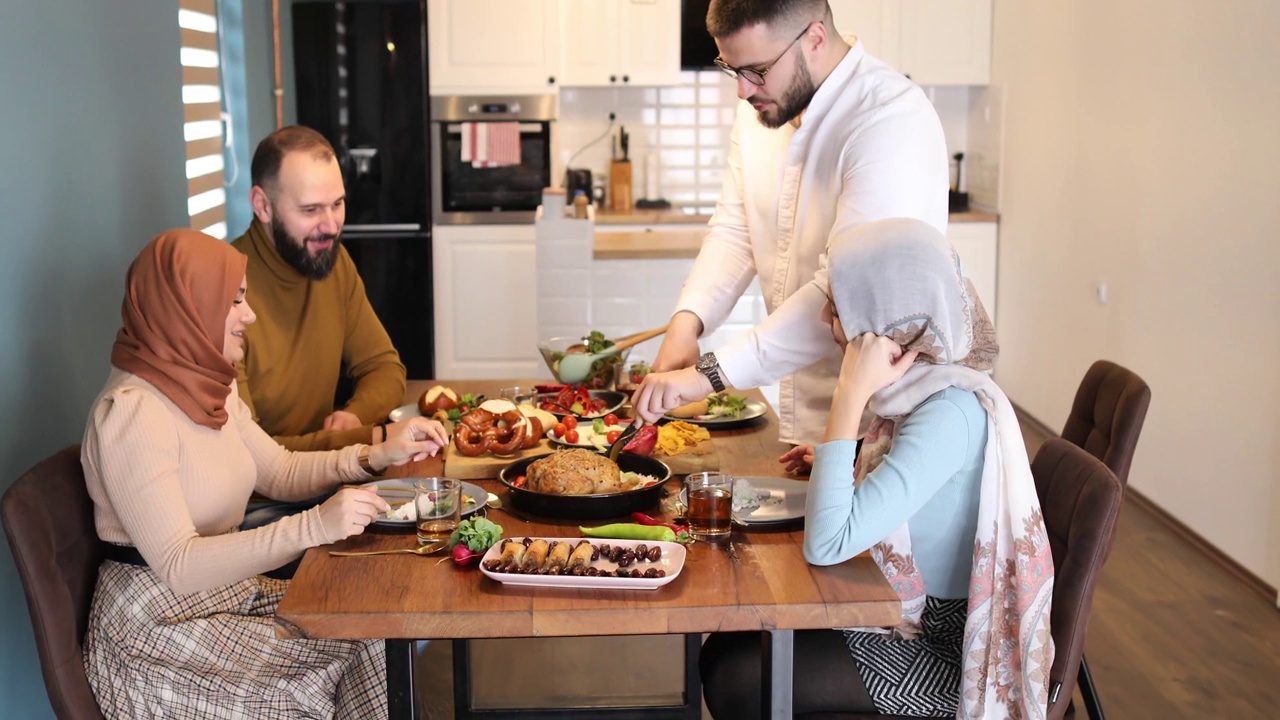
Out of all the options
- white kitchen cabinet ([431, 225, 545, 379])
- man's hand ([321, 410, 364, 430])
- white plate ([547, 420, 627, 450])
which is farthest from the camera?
white kitchen cabinet ([431, 225, 545, 379])

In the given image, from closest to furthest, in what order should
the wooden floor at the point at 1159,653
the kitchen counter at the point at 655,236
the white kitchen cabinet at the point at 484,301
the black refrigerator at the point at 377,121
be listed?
the wooden floor at the point at 1159,653 → the kitchen counter at the point at 655,236 → the black refrigerator at the point at 377,121 → the white kitchen cabinet at the point at 484,301

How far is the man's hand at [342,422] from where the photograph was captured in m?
2.67

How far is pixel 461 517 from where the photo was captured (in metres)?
1.90

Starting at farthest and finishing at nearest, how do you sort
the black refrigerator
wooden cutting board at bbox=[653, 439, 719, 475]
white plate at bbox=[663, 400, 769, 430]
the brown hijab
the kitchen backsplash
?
the kitchen backsplash, the black refrigerator, white plate at bbox=[663, 400, 769, 430], wooden cutting board at bbox=[653, 439, 719, 475], the brown hijab

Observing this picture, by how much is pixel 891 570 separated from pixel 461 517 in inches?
26.0

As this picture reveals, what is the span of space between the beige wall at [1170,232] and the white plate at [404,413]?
248 cm

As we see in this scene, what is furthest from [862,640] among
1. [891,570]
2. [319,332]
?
[319,332]

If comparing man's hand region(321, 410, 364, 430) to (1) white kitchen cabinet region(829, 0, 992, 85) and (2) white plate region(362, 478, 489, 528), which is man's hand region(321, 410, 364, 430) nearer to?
→ (2) white plate region(362, 478, 489, 528)

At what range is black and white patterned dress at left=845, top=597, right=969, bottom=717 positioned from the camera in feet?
6.07

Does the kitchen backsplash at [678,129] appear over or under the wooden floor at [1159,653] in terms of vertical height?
over

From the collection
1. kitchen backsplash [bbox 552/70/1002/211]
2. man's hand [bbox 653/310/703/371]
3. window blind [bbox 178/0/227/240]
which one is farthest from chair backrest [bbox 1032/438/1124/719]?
kitchen backsplash [bbox 552/70/1002/211]

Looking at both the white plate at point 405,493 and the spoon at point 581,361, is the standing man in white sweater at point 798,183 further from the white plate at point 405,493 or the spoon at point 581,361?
the white plate at point 405,493

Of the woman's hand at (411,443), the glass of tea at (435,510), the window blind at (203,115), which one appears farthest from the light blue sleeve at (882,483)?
the window blind at (203,115)

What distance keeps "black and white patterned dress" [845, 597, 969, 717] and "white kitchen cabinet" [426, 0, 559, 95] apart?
4506mm
